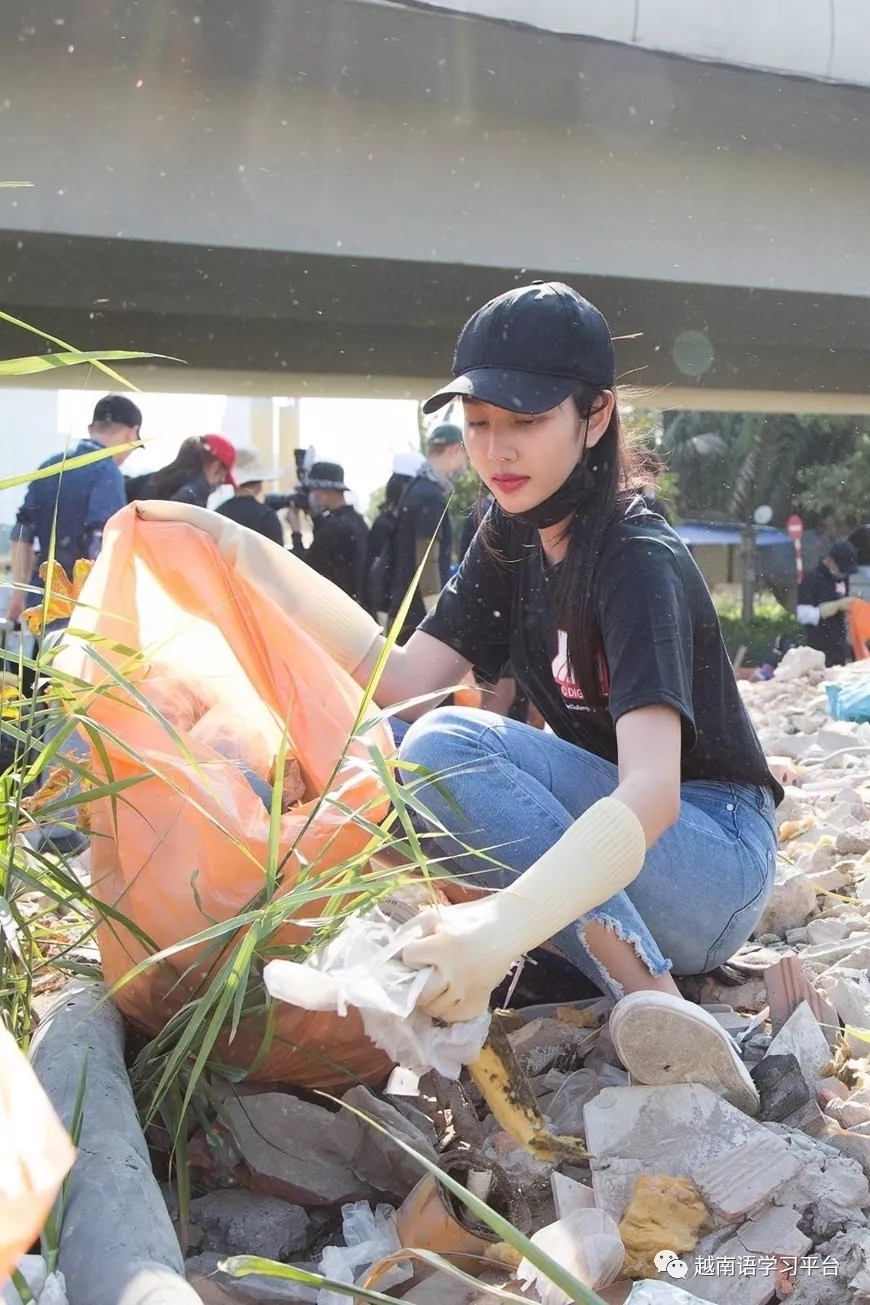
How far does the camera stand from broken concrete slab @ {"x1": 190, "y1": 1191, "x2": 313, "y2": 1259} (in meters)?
1.36

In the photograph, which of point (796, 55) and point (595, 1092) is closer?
point (595, 1092)

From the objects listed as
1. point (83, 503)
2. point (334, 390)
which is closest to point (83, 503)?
point (83, 503)

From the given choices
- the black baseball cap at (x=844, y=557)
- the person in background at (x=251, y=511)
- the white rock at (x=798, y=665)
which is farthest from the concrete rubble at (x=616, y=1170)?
the black baseball cap at (x=844, y=557)

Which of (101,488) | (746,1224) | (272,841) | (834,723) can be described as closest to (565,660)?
(272,841)

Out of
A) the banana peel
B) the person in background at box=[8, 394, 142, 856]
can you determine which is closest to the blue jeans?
the banana peel

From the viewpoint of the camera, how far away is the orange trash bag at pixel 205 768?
1.53 metres

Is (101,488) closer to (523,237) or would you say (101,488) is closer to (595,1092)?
(595,1092)

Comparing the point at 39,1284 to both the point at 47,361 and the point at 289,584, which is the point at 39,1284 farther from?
the point at 289,584

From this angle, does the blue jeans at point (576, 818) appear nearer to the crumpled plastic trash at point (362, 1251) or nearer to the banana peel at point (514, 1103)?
the banana peel at point (514, 1103)

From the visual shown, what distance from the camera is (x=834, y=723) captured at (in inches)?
183

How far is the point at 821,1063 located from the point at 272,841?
83 centimetres

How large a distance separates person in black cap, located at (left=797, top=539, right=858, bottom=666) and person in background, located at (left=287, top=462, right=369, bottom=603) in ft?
17.1

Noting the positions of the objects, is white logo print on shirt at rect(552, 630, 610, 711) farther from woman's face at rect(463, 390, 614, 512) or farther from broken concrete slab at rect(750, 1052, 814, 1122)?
broken concrete slab at rect(750, 1052, 814, 1122)

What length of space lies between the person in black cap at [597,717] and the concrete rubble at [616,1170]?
8cm
